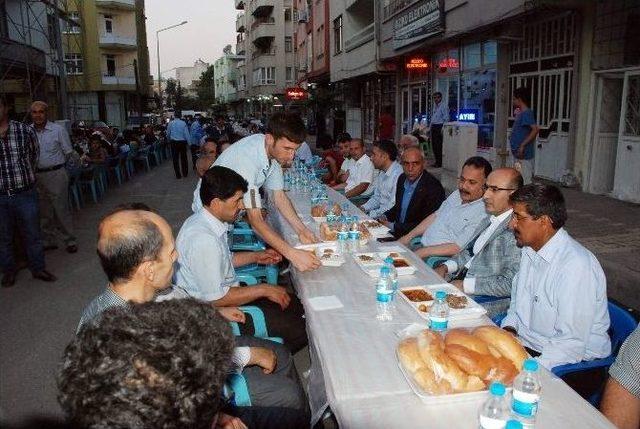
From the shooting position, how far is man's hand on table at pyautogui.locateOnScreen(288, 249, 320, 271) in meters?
3.59

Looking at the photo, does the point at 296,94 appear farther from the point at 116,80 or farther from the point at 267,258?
the point at 267,258

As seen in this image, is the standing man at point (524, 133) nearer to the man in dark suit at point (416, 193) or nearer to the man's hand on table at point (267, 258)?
the man in dark suit at point (416, 193)

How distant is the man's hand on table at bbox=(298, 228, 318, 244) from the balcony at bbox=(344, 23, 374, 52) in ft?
54.6

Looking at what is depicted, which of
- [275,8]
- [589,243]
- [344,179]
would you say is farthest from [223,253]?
[275,8]

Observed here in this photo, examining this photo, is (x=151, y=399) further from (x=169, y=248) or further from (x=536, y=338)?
(x=536, y=338)

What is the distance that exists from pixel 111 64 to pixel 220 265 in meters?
43.2

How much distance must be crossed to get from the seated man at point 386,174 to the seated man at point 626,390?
15.1ft

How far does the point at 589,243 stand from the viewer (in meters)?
6.16

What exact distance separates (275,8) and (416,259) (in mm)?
52213

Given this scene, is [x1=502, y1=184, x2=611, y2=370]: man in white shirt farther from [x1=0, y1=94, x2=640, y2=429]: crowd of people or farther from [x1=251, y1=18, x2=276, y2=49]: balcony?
[x1=251, y1=18, x2=276, y2=49]: balcony

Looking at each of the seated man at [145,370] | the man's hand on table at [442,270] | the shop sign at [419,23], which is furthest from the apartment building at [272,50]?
the seated man at [145,370]

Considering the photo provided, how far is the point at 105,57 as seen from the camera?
40531 mm

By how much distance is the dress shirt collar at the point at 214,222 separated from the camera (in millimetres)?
3498

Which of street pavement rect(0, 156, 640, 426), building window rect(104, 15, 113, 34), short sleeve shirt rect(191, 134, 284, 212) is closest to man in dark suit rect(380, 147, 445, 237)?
short sleeve shirt rect(191, 134, 284, 212)
